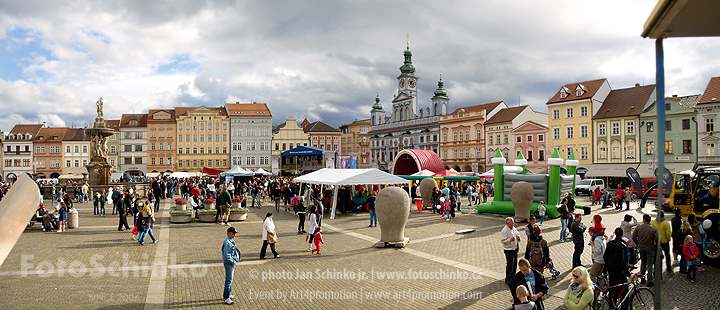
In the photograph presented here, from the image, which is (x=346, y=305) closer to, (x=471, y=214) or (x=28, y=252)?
(x=28, y=252)

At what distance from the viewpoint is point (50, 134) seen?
69.8 meters

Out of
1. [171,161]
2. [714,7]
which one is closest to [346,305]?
[714,7]

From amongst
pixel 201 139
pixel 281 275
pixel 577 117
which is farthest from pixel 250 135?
pixel 281 275

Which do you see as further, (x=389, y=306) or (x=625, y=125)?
(x=625, y=125)

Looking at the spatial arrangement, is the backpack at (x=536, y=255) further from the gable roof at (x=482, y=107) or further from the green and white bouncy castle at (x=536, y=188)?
the gable roof at (x=482, y=107)

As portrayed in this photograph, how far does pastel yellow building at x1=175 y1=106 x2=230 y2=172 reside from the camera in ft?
230

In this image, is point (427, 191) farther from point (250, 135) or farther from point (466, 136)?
point (250, 135)

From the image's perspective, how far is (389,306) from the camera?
7.42 meters

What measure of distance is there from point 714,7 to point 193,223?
18.7 m

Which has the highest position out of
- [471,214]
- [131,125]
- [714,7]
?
[131,125]

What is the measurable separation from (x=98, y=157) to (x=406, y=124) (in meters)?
50.1

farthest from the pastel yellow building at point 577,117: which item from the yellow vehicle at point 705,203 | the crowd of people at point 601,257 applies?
the crowd of people at point 601,257

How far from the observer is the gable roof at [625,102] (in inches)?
1725

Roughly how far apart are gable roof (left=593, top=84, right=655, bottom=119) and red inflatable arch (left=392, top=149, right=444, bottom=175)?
21177mm
